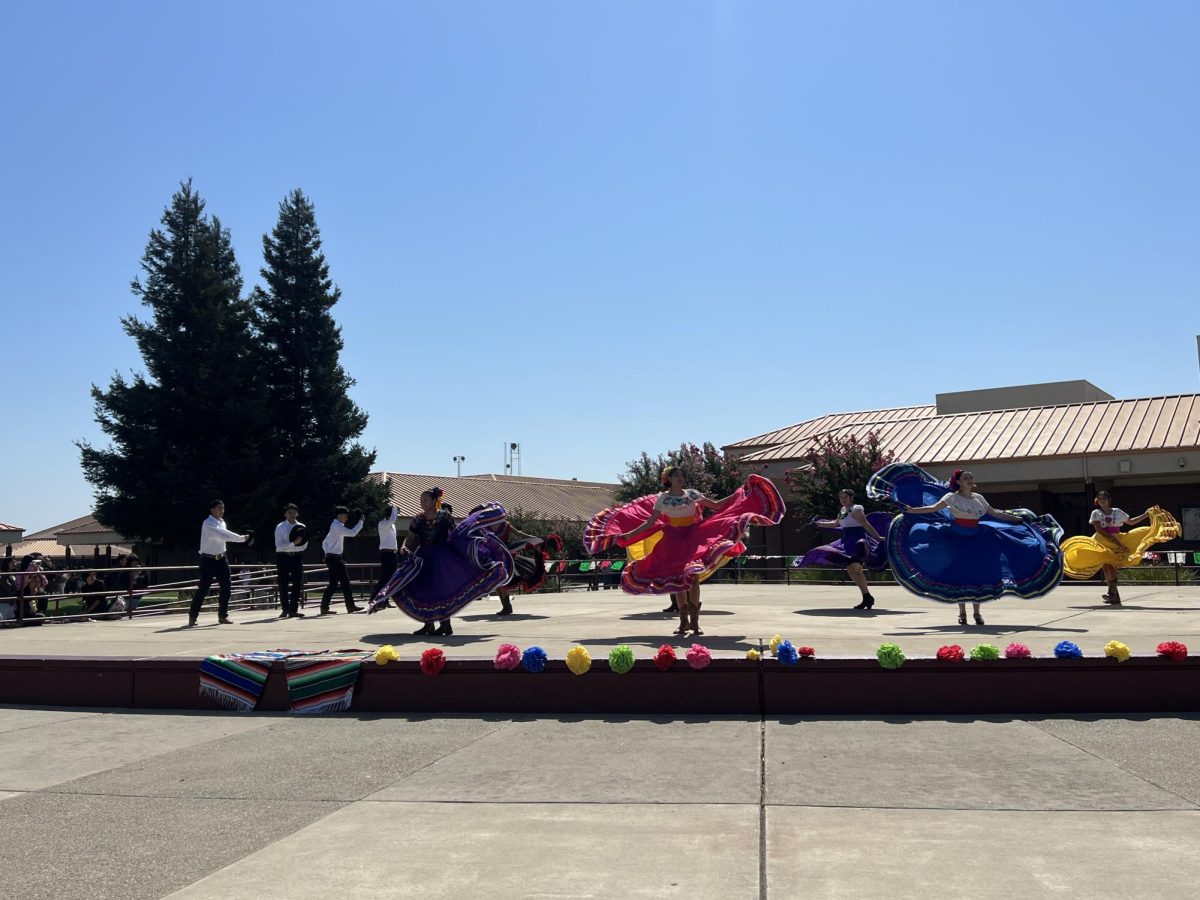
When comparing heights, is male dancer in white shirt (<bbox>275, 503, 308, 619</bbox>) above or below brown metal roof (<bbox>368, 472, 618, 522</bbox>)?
below

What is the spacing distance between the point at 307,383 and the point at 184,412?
559 cm

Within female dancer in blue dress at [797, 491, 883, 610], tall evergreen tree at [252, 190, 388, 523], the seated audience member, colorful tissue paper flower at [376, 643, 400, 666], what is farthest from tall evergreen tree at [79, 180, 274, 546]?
colorful tissue paper flower at [376, 643, 400, 666]

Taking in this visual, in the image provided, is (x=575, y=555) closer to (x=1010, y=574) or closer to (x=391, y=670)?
(x=1010, y=574)

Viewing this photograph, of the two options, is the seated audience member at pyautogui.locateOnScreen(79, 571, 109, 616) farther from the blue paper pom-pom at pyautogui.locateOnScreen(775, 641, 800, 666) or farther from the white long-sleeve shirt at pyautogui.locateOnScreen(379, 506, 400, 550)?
the blue paper pom-pom at pyautogui.locateOnScreen(775, 641, 800, 666)

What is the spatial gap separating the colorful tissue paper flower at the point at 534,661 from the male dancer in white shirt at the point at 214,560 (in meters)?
8.18

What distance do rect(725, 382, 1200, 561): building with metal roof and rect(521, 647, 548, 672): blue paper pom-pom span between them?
26359 millimetres

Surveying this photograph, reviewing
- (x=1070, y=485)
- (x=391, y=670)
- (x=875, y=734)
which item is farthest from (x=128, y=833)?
(x=1070, y=485)

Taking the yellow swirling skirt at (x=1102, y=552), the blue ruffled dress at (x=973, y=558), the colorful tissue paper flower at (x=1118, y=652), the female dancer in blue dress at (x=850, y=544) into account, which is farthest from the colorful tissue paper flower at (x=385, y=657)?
the yellow swirling skirt at (x=1102, y=552)

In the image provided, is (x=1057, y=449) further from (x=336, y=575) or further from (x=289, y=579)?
(x=289, y=579)

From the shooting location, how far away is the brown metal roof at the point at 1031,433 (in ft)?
112

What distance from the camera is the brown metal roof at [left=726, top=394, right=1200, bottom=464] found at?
34188 millimetres

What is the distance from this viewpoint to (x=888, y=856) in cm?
436

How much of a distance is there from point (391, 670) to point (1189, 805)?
5.62m

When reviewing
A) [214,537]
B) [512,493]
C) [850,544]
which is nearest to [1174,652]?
[850,544]
